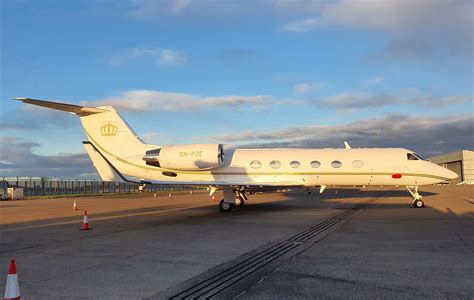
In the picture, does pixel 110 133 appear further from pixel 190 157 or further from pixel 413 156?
pixel 413 156

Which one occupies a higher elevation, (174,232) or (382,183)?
(382,183)

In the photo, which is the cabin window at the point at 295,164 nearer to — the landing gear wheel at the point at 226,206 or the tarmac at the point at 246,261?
the landing gear wheel at the point at 226,206

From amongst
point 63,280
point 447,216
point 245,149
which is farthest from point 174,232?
point 447,216

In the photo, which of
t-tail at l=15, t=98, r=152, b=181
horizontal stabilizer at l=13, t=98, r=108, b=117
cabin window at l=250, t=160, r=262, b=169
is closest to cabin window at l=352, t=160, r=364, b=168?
cabin window at l=250, t=160, r=262, b=169

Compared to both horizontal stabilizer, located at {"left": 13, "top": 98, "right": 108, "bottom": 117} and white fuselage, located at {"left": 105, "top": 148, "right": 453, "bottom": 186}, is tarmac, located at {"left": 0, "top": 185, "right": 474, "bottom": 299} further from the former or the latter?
white fuselage, located at {"left": 105, "top": 148, "right": 453, "bottom": 186}

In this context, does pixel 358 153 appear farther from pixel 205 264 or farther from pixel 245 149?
pixel 205 264

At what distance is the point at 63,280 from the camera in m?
6.85

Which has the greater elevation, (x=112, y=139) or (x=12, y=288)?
(x=112, y=139)

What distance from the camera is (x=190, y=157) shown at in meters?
19.8

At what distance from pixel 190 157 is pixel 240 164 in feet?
8.96

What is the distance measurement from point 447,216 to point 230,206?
957 centimetres

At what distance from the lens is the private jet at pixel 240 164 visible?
19906 mm

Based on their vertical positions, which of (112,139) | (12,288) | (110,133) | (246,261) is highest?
(110,133)

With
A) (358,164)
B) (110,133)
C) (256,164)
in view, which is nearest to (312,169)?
(358,164)
